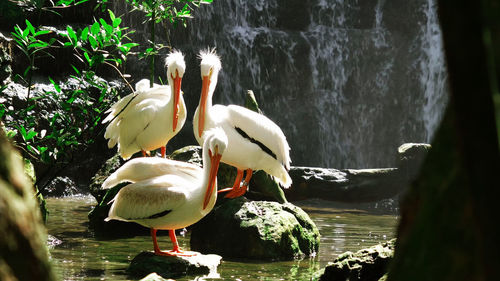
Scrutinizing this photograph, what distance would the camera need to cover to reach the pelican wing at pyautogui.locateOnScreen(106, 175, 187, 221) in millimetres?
5844

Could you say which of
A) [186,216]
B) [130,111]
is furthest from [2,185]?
[130,111]

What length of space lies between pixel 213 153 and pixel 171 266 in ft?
3.48

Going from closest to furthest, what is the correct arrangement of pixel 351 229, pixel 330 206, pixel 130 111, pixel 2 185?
pixel 2 185, pixel 130 111, pixel 351 229, pixel 330 206

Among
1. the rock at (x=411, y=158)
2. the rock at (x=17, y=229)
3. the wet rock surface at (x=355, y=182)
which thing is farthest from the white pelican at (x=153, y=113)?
the rock at (x=17, y=229)

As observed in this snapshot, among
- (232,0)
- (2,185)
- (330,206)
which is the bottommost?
(330,206)

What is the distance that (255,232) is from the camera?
6.73m

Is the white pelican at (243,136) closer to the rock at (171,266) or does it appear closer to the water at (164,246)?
the water at (164,246)

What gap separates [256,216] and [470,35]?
5823 mm

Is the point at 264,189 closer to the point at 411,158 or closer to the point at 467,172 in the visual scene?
the point at 411,158

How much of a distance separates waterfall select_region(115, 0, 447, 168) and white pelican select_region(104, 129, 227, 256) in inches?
406

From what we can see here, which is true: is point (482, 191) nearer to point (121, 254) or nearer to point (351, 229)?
point (121, 254)

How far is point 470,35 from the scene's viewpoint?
1.13m

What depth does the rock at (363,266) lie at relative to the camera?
4680mm

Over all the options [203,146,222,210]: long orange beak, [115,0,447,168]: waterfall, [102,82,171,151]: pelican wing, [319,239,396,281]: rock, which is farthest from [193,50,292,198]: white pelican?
[115,0,447,168]: waterfall
